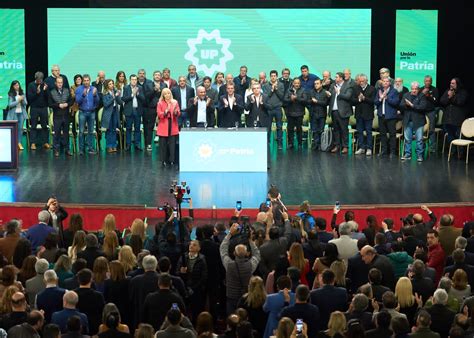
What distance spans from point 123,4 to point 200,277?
13.9 metres

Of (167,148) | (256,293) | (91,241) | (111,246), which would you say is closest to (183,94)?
(167,148)

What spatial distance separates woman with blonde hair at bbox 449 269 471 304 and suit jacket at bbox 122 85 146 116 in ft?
→ 39.0

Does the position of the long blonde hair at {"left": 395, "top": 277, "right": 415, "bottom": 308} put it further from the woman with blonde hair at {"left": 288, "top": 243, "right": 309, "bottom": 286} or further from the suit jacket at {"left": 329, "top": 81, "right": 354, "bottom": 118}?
the suit jacket at {"left": 329, "top": 81, "right": 354, "bottom": 118}

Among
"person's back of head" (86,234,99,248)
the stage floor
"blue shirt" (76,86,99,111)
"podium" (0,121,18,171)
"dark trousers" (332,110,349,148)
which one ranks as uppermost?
"blue shirt" (76,86,99,111)

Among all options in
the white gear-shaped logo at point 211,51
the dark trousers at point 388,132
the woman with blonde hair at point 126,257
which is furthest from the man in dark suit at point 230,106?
the woman with blonde hair at point 126,257

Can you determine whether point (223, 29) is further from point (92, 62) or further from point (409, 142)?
point (409, 142)

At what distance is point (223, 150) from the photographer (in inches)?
698

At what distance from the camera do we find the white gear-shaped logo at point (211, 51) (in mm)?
22656

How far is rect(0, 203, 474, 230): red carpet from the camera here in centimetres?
1446

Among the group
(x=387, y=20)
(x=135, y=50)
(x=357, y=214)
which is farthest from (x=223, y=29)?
(x=357, y=214)

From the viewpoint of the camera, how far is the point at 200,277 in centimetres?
984

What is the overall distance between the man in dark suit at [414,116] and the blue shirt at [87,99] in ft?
19.6

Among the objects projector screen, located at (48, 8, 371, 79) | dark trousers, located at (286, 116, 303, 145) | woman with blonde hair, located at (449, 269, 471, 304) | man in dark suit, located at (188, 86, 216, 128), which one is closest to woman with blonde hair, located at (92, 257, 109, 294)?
woman with blonde hair, located at (449, 269, 471, 304)

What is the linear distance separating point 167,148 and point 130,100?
7.31ft
